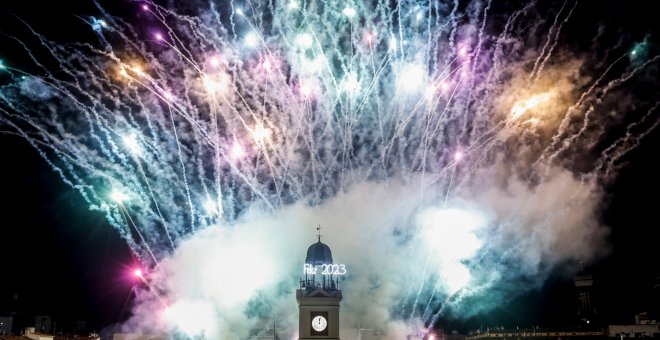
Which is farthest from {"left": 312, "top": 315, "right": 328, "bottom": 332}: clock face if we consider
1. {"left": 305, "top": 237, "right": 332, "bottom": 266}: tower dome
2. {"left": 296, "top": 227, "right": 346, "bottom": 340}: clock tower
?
{"left": 305, "top": 237, "right": 332, "bottom": 266}: tower dome

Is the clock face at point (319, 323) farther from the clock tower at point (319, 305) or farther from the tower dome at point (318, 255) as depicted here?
the tower dome at point (318, 255)

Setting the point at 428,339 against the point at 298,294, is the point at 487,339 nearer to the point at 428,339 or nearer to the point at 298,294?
the point at 428,339

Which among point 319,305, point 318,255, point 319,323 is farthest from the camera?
point 318,255

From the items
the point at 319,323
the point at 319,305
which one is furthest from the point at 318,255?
the point at 319,323

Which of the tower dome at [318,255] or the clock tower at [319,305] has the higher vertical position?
the tower dome at [318,255]

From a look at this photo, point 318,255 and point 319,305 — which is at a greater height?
point 318,255

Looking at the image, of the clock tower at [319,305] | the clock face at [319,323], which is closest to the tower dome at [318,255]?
the clock tower at [319,305]

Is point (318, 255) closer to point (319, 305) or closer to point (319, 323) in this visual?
point (319, 305)

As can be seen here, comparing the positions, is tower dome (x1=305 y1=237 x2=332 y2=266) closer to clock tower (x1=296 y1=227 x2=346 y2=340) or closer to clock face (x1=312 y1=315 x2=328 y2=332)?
clock tower (x1=296 y1=227 x2=346 y2=340)
